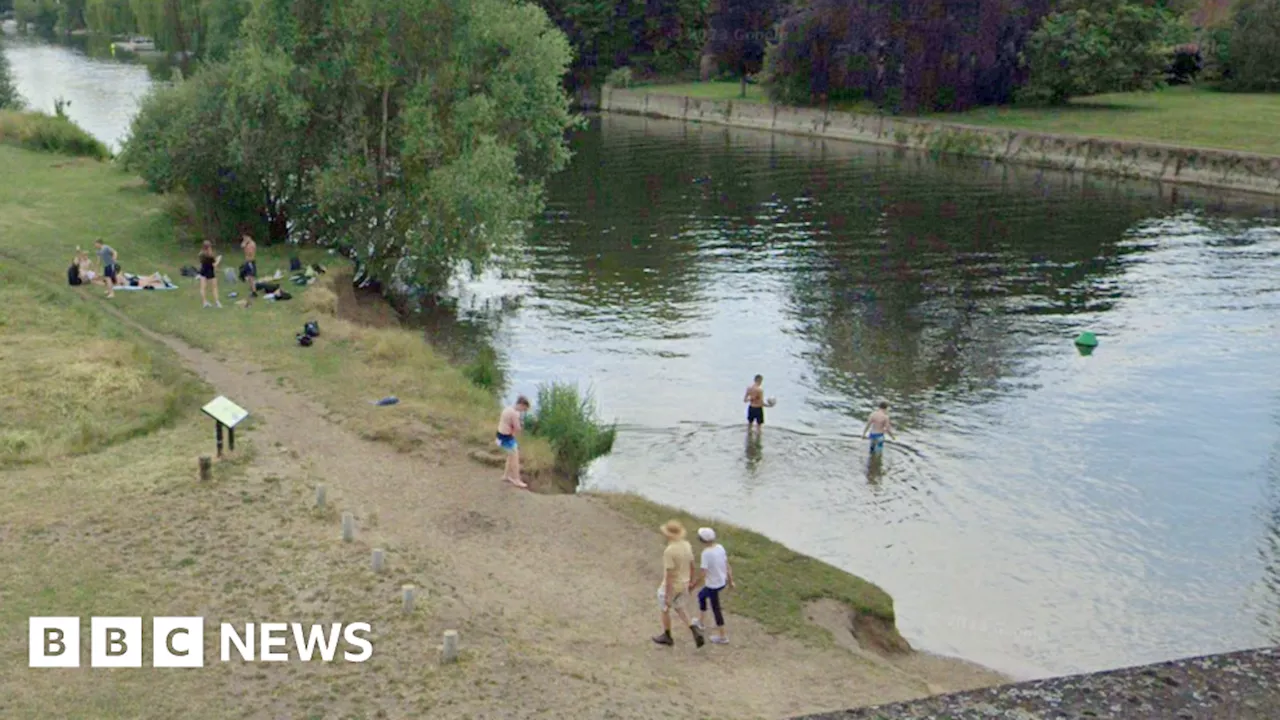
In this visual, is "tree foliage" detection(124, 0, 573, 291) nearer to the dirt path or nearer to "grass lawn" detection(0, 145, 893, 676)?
"grass lawn" detection(0, 145, 893, 676)

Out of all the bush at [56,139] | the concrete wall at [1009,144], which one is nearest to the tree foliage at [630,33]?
the concrete wall at [1009,144]

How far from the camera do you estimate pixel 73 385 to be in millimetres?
28172

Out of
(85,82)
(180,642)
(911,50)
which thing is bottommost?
(180,642)

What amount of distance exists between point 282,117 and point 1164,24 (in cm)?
6677

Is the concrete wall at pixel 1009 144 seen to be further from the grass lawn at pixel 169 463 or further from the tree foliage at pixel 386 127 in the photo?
the grass lawn at pixel 169 463

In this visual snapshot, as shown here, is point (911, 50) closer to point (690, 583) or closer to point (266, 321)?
point (266, 321)

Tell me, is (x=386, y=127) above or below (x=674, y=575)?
above

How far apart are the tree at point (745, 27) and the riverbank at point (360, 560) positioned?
8622cm

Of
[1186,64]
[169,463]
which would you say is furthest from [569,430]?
[1186,64]

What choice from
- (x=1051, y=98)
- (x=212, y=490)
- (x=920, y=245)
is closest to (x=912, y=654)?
(x=212, y=490)

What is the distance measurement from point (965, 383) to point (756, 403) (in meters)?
7.51

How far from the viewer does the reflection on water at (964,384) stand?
23.7 meters

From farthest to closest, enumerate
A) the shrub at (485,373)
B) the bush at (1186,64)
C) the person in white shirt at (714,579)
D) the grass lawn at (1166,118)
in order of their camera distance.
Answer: the bush at (1186,64), the grass lawn at (1166,118), the shrub at (485,373), the person in white shirt at (714,579)

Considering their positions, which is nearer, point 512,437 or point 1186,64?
point 512,437
